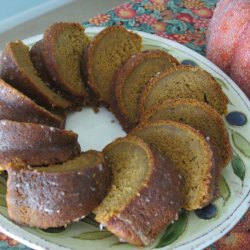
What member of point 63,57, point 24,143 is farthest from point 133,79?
point 24,143

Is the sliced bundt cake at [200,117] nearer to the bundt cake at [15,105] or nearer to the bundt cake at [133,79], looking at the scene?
the bundt cake at [133,79]

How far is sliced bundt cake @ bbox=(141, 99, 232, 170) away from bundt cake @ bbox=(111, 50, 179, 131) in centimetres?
17

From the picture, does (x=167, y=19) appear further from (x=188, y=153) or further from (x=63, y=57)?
(x=188, y=153)

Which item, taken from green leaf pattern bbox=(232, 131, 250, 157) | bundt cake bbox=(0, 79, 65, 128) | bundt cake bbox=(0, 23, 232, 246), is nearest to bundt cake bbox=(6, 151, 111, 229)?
bundt cake bbox=(0, 23, 232, 246)

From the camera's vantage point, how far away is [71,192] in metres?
1.41

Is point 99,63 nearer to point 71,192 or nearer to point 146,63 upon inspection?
point 146,63

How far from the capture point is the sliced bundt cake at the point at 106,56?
1.90 m

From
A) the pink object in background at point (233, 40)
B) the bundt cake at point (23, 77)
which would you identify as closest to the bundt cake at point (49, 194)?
the bundt cake at point (23, 77)

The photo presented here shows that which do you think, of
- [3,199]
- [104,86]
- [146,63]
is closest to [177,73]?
[146,63]

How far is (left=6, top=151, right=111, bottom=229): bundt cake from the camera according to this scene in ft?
4.57

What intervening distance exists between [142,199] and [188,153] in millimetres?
269

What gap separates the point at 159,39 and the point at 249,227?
0.93 m

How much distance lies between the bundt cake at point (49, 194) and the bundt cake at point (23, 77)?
0.38 meters

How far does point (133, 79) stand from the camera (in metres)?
1.89
